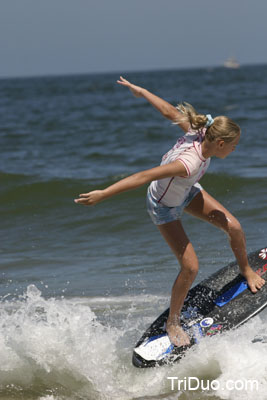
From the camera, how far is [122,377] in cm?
479

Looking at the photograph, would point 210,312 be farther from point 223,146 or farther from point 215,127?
point 215,127

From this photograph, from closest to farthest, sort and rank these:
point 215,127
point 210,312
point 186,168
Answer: point 186,168
point 215,127
point 210,312

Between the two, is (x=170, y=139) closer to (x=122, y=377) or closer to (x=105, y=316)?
(x=105, y=316)

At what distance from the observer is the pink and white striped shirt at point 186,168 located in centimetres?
451

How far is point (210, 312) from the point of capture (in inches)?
204

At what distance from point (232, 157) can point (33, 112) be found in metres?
20.4

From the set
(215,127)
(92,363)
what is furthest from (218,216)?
(92,363)

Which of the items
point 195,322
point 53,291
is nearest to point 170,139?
point 53,291

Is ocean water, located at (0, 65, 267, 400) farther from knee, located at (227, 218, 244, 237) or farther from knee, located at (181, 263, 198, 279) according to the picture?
knee, located at (227, 218, 244, 237)

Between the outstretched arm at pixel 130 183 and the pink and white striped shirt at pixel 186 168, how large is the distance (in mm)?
173

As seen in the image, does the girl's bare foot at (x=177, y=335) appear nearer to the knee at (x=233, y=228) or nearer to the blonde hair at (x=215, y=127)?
the knee at (x=233, y=228)

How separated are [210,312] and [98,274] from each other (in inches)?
88.2

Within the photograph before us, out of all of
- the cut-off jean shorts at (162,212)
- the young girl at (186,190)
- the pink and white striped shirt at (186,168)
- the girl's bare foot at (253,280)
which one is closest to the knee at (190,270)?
the young girl at (186,190)

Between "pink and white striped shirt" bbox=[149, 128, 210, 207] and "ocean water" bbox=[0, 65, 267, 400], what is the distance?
1.13m
